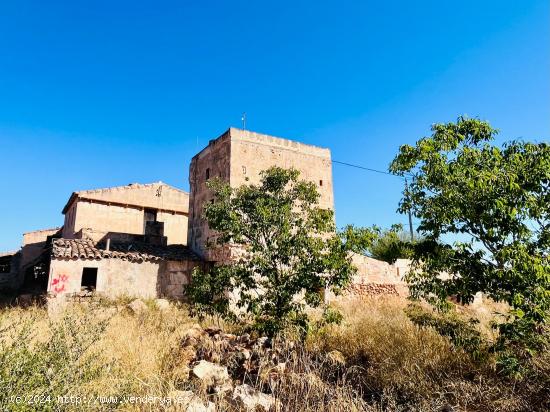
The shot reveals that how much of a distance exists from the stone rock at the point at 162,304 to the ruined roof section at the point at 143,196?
9.86 metres

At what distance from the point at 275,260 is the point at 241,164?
27.6 feet

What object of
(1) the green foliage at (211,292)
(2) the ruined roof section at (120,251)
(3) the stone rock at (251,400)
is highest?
(2) the ruined roof section at (120,251)

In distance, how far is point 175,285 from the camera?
16094 mm

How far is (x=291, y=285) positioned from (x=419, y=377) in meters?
3.24

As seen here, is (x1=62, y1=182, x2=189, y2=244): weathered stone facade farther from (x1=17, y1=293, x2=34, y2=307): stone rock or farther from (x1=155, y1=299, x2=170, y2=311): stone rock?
(x1=155, y1=299, x2=170, y2=311): stone rock

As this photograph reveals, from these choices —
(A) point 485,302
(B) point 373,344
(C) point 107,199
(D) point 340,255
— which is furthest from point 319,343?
(C) point 107,199

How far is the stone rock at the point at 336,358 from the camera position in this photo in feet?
24.0

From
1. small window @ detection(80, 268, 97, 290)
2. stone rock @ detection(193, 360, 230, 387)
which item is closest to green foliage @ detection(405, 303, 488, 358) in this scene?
stone rock @ detection(193, 360, 230, 387)

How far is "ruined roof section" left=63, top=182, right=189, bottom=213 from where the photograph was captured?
70.9 ft

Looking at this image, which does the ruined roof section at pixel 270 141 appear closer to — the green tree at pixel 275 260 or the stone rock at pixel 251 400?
the green tree at pixel 275 260

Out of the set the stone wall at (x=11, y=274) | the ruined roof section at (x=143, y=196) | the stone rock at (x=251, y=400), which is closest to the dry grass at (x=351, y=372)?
the stone rock at (x=251, y=400)

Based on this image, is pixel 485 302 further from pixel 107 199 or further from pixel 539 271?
pixel 107 199

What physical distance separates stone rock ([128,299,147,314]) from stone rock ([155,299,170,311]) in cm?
53

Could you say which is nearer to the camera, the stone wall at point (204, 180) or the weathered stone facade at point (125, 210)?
the stone wall at point (204, 180)
